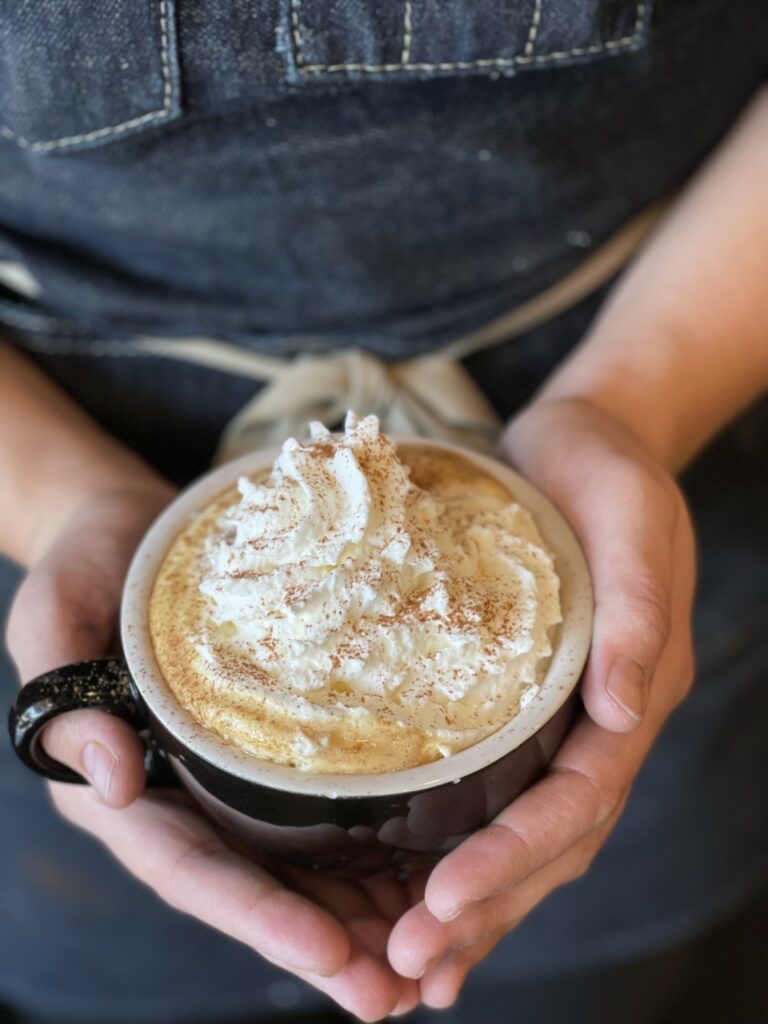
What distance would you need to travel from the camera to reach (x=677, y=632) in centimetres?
78

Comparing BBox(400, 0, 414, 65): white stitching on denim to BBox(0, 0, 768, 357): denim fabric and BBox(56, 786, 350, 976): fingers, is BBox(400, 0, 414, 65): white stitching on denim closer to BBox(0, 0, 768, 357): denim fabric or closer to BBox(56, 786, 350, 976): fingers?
BBox(0, 0, 768, 357): denim fabric

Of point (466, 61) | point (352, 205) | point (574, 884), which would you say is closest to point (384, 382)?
point (352, 205)

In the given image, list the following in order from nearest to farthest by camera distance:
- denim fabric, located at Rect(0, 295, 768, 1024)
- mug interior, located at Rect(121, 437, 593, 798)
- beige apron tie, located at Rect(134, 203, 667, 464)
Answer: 1. mug interior, located at Rect(121, 437, 593, 798)
2. beige apron tie, located at Rect(134, 203, 667, 464)
3. denim fabric, located at Rect(0, 295, 768, 1024)

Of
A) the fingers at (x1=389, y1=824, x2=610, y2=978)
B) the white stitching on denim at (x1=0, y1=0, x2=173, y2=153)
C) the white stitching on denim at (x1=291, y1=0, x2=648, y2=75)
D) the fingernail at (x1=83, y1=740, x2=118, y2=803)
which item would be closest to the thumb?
the fingernail at (x1=83, y1=740, x2=118, y2=803)

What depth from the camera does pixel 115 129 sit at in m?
0.75

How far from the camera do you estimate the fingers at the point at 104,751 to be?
0.65 m

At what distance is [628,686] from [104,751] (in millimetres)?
335

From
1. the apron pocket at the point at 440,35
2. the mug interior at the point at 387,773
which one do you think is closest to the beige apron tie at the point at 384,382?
the mug interior at the point at 387,773

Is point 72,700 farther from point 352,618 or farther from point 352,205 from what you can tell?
point 352,205

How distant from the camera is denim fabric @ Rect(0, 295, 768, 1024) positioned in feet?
3.38

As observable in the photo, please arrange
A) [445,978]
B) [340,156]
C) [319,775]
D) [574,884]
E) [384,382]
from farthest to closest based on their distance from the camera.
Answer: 1. [574,884]
2. [384,382]
3. [340,156]
4. [445,978]
5. [319,775]

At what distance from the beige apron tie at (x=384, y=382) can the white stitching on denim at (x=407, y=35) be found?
0.92 ft

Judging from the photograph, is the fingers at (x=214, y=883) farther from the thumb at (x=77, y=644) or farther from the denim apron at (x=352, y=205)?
the denim apron at (x=352, y=205)

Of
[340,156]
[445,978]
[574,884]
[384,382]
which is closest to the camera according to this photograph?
[445,978]
